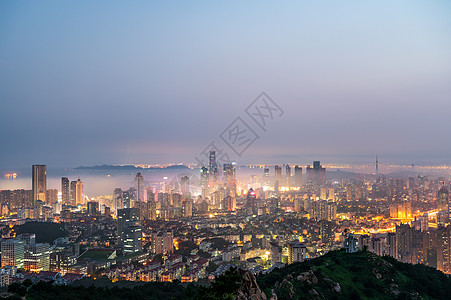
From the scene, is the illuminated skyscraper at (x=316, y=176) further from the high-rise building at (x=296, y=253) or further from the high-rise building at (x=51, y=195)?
the high-rise building at (x=296, y=253)

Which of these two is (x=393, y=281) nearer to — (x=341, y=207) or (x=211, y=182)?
(x=341, y=207)

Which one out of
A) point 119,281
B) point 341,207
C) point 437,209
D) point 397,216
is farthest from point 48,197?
point 437,209

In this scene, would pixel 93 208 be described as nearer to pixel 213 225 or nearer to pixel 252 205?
pixel 213 225

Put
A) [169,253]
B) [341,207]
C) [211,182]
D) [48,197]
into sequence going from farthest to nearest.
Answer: [211,182], [48,197], [341,207], [169,253]

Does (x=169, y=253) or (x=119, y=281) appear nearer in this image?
(x=119, y=281)

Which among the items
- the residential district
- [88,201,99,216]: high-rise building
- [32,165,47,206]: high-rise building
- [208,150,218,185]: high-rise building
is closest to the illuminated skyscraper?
the residential district
